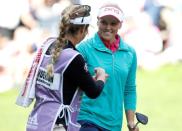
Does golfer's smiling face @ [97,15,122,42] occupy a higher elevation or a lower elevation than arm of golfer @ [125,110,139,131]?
higher

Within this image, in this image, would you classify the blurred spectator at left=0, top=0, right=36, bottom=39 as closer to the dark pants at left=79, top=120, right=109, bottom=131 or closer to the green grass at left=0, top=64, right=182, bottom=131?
the green grass at left=0, top=64, right=182, bottom=131

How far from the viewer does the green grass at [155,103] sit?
11352 millimetres

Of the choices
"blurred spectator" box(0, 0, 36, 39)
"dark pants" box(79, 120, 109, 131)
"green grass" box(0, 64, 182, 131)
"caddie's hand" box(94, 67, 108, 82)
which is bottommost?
"green grass" box(0, 64, 182, 131)

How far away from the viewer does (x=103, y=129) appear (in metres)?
6.69

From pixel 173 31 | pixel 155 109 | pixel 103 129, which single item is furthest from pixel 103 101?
pixel 173 31

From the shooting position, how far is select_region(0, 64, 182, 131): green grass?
37.2 ft

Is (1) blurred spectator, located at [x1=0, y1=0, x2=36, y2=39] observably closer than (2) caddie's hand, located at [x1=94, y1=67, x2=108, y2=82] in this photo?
No

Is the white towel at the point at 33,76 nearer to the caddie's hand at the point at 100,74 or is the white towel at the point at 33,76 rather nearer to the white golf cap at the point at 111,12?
the caddie's hand at the point at 100,74

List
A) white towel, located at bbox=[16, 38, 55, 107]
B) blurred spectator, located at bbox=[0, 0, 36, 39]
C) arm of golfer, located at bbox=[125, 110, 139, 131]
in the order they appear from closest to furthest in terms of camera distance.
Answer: white towel, located at bbox=[16, 38, 55, 107] → arm of golfer, located at bbox=[125, 110, 139, 131] → blurred spectator, located at bbox=[0, 0, 36, 39]

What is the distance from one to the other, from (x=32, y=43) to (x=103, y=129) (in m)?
6.39

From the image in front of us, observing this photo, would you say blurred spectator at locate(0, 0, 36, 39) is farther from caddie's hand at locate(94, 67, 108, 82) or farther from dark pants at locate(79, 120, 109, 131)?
caddie's hand at locate(94, 67, 108, 82)

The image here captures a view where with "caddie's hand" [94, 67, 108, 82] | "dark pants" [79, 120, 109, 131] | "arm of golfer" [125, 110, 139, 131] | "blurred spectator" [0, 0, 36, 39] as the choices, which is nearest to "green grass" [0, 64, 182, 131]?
"blurred spectator" [0, 0, 36, 39]

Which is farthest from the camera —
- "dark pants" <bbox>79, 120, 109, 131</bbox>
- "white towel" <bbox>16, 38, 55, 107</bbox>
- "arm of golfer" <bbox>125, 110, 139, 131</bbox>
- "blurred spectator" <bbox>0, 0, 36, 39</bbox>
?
"blurred spectator" <bbox>0, 0, 36, 39</bbox>

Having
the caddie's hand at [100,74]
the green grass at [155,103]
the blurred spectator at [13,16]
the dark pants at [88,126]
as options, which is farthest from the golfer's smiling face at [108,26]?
the blurred spectator at [13,16]
